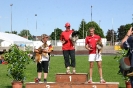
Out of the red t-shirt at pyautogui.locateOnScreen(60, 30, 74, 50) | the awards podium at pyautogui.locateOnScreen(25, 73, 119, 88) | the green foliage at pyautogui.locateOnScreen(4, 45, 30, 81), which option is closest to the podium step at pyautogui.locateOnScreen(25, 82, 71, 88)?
the awards podium at pyautogui.locateOnScreen(25, 73, 119, 88)

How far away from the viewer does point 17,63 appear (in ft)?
42.2

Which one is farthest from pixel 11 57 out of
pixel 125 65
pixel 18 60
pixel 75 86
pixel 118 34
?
pixel 118 34

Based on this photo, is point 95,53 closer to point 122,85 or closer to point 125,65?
point 122,85

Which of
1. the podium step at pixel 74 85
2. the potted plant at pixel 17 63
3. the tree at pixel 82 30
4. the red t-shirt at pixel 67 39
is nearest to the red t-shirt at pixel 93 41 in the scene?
the podium step at pixel 74 85

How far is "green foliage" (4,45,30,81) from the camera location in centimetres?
1277

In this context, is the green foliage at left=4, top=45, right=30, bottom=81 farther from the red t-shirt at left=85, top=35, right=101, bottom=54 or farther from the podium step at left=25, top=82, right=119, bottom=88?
the red t-shirt at left=85, top=35, right=101, bottom=54

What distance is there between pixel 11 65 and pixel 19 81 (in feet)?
2.25

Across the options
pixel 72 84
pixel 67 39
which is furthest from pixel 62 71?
pixel 72 84

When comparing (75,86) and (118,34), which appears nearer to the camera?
(75,86)

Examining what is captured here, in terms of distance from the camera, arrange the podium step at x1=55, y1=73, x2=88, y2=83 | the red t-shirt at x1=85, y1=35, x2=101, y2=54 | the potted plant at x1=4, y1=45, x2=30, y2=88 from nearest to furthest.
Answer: the red t-shirt at x1=85, y1=35, x2=101, y2=54 → the podium step at x1=55, y1=73, x2=88, y2=83 → the potted plant at x1=4, y1=45, x2=30, y2=88

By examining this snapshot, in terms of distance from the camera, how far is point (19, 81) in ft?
41.4

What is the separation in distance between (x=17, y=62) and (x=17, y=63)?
0.14ft

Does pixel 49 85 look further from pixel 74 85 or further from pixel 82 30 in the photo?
pixel 82 30

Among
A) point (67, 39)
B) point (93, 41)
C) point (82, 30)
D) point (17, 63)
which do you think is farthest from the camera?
point (82, 30)
